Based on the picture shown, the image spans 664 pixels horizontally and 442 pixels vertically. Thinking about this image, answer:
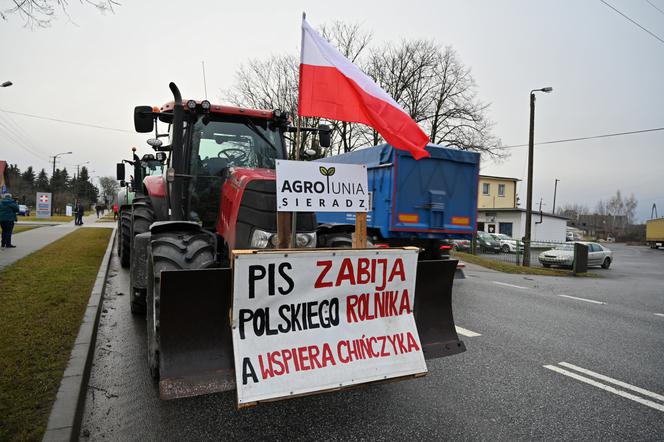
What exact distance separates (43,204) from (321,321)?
135 feet

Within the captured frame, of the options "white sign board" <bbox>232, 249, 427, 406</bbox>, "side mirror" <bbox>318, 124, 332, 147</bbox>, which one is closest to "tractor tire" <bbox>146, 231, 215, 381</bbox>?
"white sign board" <bbox>232, 249, 427, 406</bbox>

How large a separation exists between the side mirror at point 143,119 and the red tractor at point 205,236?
11 mm

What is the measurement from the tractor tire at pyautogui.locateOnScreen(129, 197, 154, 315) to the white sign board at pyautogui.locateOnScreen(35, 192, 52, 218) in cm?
3562

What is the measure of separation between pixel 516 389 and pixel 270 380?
2456 millimetres

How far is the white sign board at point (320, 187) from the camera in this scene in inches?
131

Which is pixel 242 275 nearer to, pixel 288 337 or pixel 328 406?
pixel 288 337

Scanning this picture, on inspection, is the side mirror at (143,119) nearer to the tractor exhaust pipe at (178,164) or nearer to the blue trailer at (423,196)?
the tractor exhaust pipe at (178,164)

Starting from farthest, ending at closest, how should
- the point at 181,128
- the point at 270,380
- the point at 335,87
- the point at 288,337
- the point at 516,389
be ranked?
1. the point at 181,128
2. the point at 516,389
3. the point at 335,87
4. the point at 288,337
5. the point at 270,380

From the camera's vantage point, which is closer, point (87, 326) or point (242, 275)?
point (242, 275)

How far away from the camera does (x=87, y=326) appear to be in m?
5.00

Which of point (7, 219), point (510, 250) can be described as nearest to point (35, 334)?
point (7, 219)

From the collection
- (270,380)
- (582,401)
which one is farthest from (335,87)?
(582,401)

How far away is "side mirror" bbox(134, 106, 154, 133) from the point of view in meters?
4.98

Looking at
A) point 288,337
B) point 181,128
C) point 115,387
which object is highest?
point 181,128
